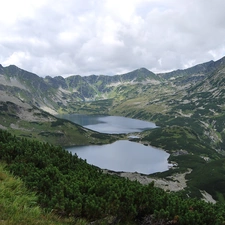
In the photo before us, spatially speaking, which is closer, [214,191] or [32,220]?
[32,220]

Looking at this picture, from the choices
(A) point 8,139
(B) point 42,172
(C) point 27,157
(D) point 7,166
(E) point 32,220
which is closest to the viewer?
(E) point 32,220

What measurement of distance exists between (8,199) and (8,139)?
41.0 ft

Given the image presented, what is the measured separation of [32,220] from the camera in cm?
980

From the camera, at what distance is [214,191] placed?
131 metres

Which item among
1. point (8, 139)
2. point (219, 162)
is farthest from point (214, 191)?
point (8, 139)

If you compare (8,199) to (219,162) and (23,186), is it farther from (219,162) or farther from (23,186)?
(219,162)

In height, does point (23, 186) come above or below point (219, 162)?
above

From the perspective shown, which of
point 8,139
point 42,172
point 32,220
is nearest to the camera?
point 32,220

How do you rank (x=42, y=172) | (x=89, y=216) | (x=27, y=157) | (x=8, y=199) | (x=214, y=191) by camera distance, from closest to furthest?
(x=8, y=199) → (x=89, y=216) → (x=42, y=172) → (x=27, y=157) → (x=214, y=191)

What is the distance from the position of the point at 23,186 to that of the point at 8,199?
2583mm

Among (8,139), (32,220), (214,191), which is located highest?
(8,139)

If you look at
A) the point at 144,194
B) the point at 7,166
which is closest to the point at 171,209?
the point at 144,194

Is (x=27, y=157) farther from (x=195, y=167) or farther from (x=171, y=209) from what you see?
(x=195, y=167)

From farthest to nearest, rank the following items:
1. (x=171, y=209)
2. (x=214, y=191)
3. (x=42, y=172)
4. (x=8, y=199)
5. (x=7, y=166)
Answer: (x=214, y=191) → (x=7, y=166) → (x=42, y=172) → (x=171, y=209) → (x=8, y=199)
